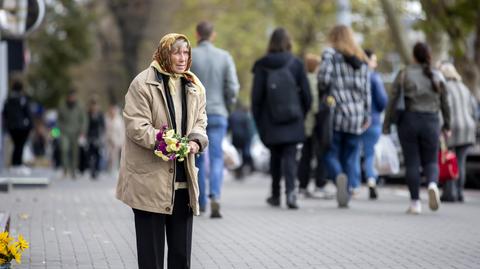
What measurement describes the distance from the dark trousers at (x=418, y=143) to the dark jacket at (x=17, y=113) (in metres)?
9.70

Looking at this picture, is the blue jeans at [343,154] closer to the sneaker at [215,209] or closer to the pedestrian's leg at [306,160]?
the pedestrian's leg at [306,160]

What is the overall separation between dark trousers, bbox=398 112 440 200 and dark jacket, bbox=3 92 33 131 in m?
9.70

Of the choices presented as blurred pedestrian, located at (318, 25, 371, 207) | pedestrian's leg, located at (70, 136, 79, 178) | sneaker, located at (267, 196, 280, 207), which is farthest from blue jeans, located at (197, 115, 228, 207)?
pedestrian's leg, located at (70, 136, 79, 178)

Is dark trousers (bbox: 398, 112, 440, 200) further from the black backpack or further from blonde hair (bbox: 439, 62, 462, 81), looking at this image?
blonde hair (bbox: 439, 62, 462, 81)

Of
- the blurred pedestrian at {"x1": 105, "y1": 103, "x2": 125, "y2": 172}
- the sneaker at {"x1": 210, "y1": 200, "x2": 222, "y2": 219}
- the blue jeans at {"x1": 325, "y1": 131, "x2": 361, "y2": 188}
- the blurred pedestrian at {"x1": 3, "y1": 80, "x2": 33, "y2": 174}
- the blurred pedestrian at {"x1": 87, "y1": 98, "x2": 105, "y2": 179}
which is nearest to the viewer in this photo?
the sneaker at {"x1": 210, "y1": 200, "x2": 222, "y2": 219}

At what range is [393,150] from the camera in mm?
16531

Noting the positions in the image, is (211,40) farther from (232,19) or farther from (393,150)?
(232,19)

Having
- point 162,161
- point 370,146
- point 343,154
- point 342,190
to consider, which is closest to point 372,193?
point 370,146

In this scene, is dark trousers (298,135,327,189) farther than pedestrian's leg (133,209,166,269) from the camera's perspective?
Yes

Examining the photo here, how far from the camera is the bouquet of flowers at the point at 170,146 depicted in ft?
22.2

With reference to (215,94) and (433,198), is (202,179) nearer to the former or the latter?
(215,94)

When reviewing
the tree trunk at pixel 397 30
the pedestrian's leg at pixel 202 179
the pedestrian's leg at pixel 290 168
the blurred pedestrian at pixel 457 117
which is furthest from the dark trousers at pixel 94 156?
the pedestrian's leg at pixel 202 179

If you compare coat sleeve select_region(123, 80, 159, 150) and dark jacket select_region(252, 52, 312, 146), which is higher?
dark jacket select_region(252, 52, 312, 146)

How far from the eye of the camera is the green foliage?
44.8 meters
